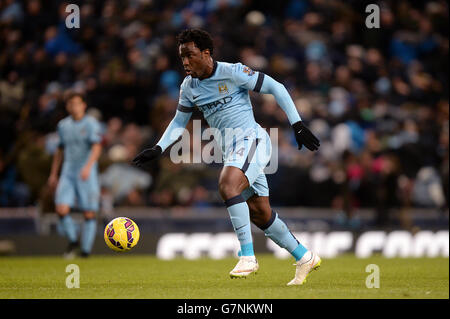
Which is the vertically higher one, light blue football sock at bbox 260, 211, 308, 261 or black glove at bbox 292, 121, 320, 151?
black glove at bbox 292, 121, 320, 151

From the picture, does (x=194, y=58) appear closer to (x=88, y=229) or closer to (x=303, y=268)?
(x=303, y=268)

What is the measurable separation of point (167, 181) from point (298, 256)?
807 centimetres

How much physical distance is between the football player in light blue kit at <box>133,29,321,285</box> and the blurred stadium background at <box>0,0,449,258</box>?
722 cm

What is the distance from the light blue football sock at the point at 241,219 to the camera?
7.52 meters

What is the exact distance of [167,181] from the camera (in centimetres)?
1563

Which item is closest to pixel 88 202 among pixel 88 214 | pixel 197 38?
pixel 88 214

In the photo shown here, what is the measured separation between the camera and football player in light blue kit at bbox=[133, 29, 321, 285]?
7.58 meters

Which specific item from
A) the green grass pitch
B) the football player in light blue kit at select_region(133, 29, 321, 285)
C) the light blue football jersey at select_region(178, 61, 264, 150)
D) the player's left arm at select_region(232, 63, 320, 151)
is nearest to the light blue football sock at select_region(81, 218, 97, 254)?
the green grass pitch

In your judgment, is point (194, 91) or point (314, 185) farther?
point (314, 185)

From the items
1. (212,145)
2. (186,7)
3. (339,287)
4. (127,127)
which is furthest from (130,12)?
(339,287)

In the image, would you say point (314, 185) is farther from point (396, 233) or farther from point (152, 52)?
point (152, 52)

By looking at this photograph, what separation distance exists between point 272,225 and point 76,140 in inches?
239

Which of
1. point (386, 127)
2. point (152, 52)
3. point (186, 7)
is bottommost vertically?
point (386, 127)

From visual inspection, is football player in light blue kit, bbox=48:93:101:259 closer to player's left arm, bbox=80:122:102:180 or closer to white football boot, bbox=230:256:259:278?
player's left arm, bbox=80:122:102:180
